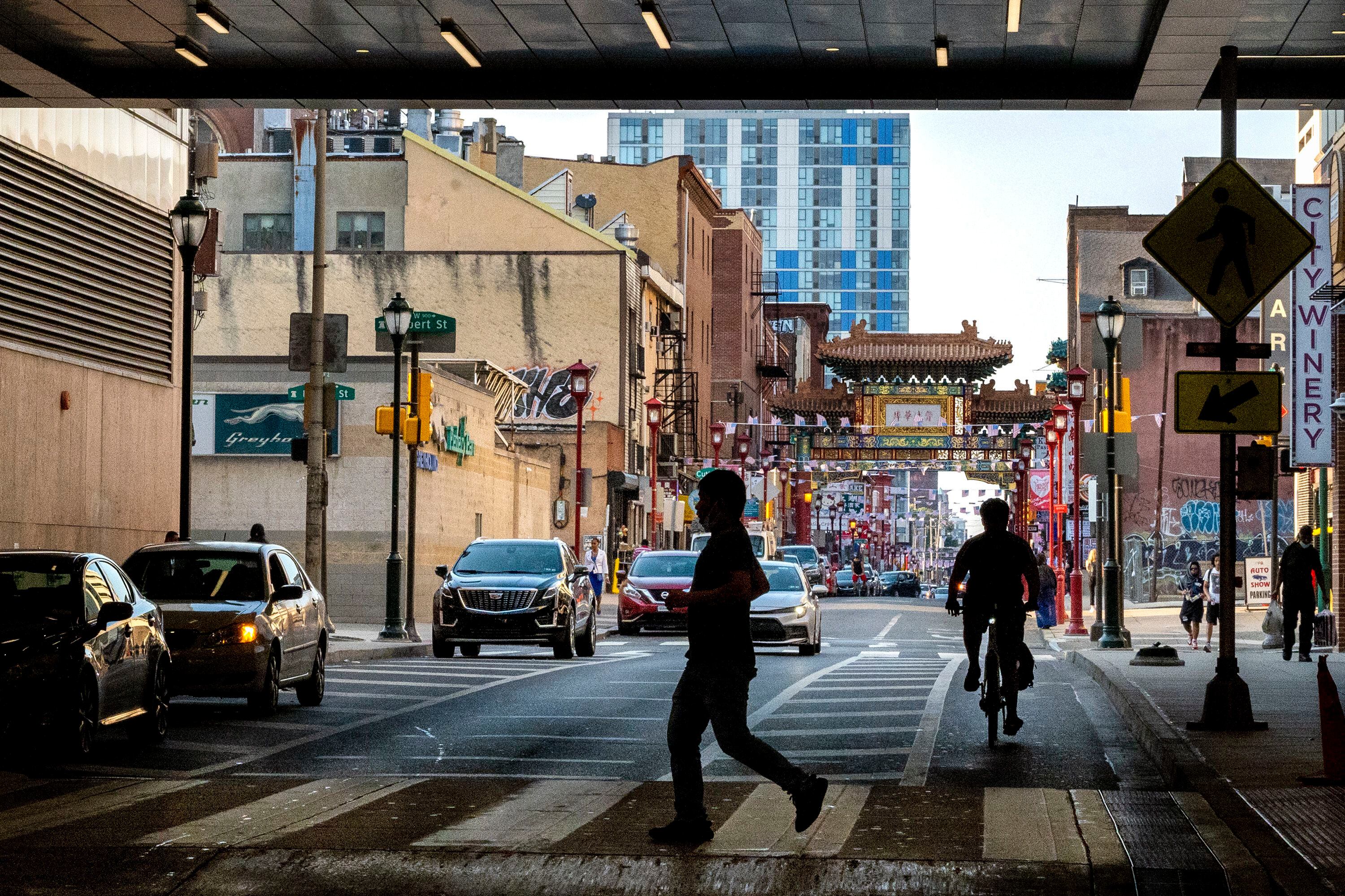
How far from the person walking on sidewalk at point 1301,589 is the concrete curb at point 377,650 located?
12.3 m

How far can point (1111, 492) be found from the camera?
3089 cm

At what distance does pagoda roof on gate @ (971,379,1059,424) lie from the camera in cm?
8931

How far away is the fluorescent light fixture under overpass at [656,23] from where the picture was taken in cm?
1594

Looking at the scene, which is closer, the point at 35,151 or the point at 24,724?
the point at 24,724

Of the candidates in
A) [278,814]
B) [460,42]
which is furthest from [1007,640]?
[460,42]

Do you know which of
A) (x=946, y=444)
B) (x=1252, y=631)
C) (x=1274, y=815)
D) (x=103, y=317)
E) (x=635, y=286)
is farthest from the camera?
(x=946, y=444)

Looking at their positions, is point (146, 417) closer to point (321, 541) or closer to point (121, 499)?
point (121, 499)

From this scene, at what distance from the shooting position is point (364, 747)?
14234 mm

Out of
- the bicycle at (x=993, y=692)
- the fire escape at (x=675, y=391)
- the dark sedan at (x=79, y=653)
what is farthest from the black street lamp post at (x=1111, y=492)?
the fire escape at (x=675, y=391)

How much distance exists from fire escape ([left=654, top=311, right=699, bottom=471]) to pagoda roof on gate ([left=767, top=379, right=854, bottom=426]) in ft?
41.3

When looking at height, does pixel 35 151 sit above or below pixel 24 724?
above

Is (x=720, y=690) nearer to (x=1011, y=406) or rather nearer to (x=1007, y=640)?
(x=1007, y=640)

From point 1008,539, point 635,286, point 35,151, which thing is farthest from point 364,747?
point 635,286

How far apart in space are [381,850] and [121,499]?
1858 cm
